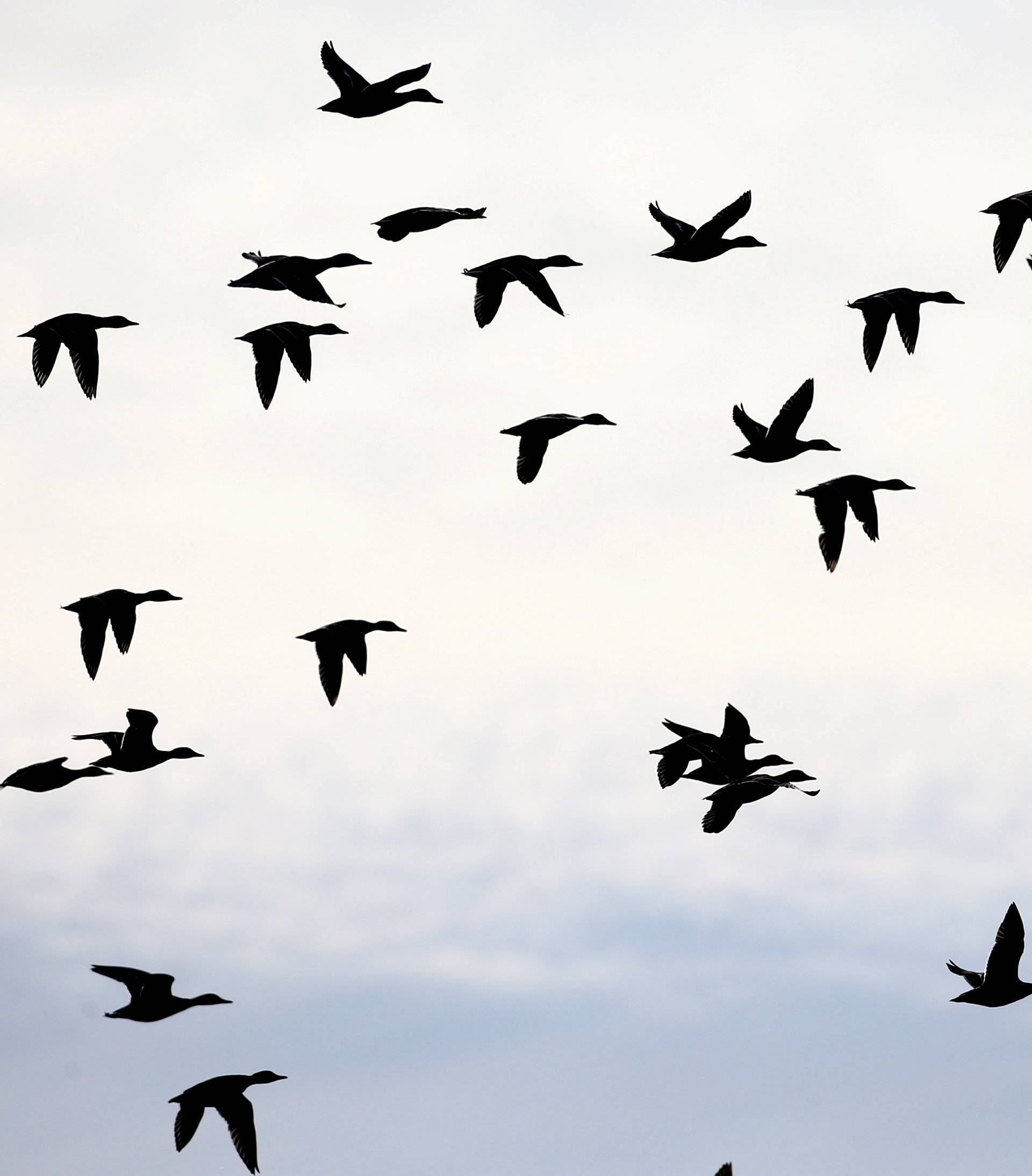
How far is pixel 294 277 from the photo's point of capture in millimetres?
38250

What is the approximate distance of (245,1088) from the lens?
3628 centimetres

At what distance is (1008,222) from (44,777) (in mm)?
21617

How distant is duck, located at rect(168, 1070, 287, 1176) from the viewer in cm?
3588

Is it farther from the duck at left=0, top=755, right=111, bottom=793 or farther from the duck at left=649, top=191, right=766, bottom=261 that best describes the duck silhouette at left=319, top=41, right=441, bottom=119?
the duck at left=0, top=755, right=111, bottom=793

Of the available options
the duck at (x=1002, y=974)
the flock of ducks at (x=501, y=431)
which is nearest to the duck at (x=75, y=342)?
the flock of ducks at (x=501, y=431)

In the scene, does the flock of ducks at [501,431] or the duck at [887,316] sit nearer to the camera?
the flock of ducks at [501,431]

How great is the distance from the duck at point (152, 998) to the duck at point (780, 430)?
563 inches

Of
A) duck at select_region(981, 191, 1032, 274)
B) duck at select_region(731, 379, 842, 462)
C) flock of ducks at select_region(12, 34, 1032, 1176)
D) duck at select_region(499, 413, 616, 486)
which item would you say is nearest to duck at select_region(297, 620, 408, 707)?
flock of ducks at select_region(12, 34, 1032, 1176)

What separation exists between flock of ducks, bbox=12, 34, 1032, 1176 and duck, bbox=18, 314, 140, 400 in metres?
0.02

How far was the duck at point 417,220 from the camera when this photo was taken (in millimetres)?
37688

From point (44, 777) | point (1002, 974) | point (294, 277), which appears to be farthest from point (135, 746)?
point (1002, 974)

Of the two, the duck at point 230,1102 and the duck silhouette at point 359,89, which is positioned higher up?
the duck silhouette at point 359,89

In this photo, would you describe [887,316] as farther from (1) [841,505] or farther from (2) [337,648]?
(2) [337,648]

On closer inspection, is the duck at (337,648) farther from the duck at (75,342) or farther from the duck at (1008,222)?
the duck at (1008,222)
